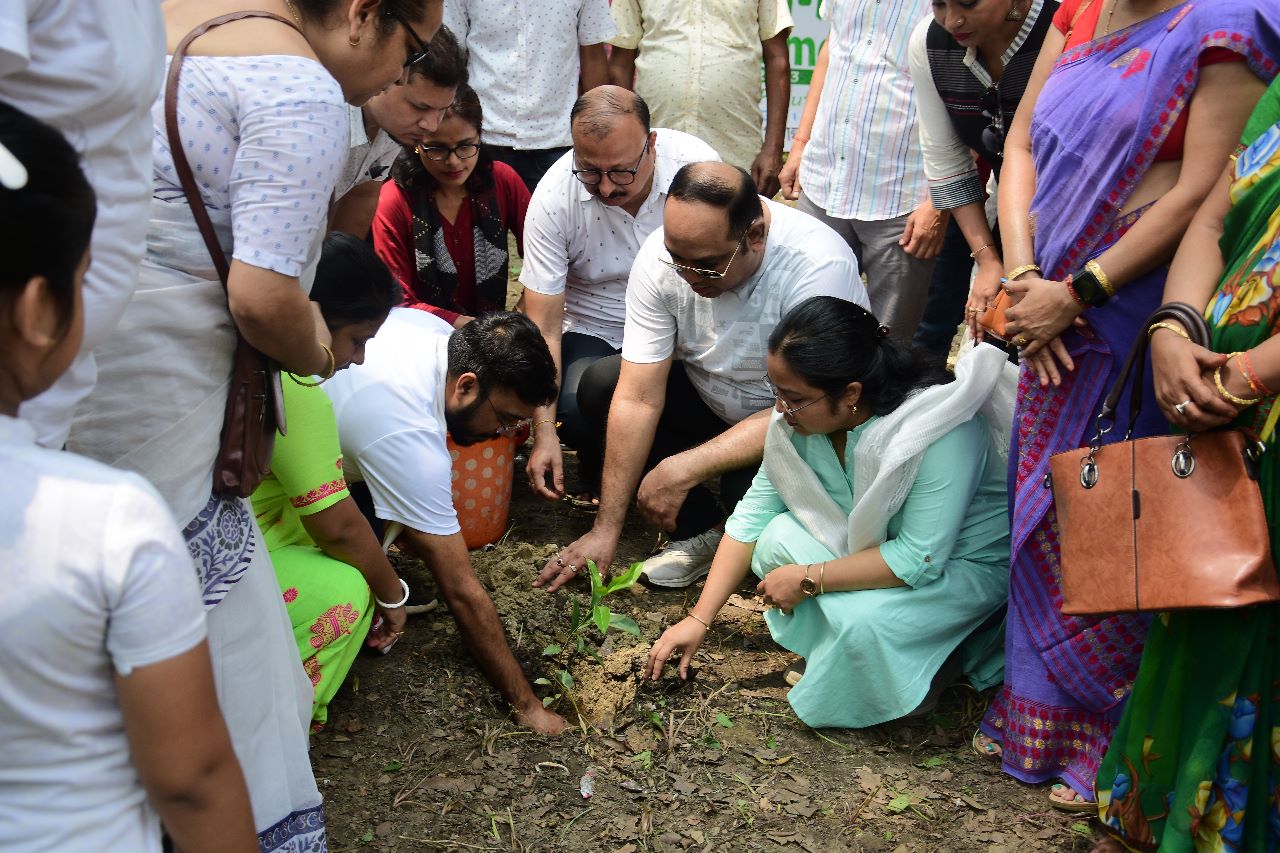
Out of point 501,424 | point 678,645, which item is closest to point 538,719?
point 678,645

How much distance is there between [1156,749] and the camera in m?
2.17

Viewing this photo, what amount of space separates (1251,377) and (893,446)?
0.93 meters

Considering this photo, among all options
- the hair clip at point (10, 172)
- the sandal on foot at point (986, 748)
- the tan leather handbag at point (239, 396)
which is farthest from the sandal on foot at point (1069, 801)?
the hair clip at point (10, 172)

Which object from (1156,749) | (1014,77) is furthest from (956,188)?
(1156,749)

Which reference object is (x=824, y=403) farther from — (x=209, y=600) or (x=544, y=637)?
(x=209, y=600)

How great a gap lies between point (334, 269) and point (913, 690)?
1.69m

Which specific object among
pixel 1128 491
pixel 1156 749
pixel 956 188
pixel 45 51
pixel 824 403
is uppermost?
pixel 45 51

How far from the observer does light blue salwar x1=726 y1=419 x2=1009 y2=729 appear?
2730mm

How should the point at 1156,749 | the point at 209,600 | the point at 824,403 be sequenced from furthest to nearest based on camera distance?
the point at 824,403
the point at 1156,749
the point at 209,600

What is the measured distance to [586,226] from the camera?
3760 millimetres

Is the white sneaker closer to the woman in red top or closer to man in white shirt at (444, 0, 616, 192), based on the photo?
the woman in red top

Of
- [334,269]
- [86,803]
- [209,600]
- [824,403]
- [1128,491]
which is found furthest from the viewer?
[824,403]

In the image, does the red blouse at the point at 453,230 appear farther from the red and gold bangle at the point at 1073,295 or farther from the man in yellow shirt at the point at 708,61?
the red and gold bangle at the point at 1073,295

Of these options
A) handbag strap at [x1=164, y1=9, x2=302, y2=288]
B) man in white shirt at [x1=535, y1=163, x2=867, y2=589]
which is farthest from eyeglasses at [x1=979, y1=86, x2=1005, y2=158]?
handbag strap at [x1=164, y1=9, x2=302, y2=288]
